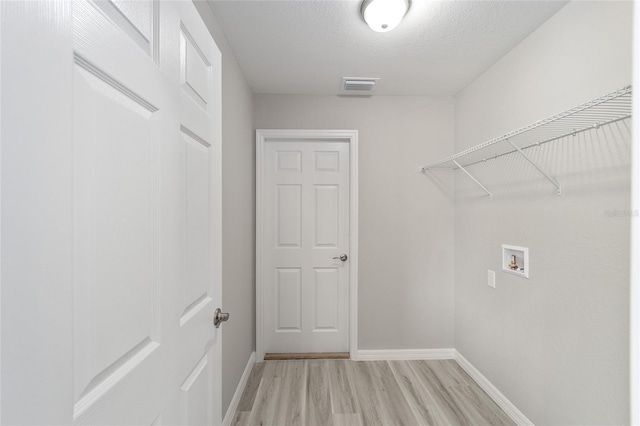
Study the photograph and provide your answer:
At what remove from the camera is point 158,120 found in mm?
691

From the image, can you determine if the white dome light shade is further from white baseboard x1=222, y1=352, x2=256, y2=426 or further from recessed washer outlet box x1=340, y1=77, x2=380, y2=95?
white baseboard x1=222, y1=352, x2=256, y2=426

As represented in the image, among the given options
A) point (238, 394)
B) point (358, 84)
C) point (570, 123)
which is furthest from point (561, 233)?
point (238, 394)

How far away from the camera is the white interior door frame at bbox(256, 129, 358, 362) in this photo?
2504 millimetres

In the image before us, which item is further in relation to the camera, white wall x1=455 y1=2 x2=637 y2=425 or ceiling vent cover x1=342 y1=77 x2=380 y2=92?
ceiling vent cover x1=342 y1=77 x2=380 y2=92

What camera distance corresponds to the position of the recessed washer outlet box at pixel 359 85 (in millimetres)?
2254

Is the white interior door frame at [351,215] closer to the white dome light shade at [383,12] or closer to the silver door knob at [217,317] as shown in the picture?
the white dome light shade at [383,12]

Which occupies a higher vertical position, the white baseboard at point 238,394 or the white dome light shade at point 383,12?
the white dome light shade at point 383,12

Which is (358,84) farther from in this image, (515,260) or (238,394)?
(238,394)

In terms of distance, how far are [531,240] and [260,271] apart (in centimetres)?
201

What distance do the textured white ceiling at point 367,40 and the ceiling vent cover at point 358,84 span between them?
49 mm

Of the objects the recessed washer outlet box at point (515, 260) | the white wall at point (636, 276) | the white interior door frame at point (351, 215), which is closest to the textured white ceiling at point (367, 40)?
the white interior door frame at point (351, 215)

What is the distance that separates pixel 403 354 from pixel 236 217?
191 cm

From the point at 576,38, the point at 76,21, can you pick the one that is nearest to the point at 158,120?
the point at 76,21

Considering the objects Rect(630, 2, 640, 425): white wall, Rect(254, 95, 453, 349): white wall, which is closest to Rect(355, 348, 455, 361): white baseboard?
Rect(254, 95, 453, 349): white wall
